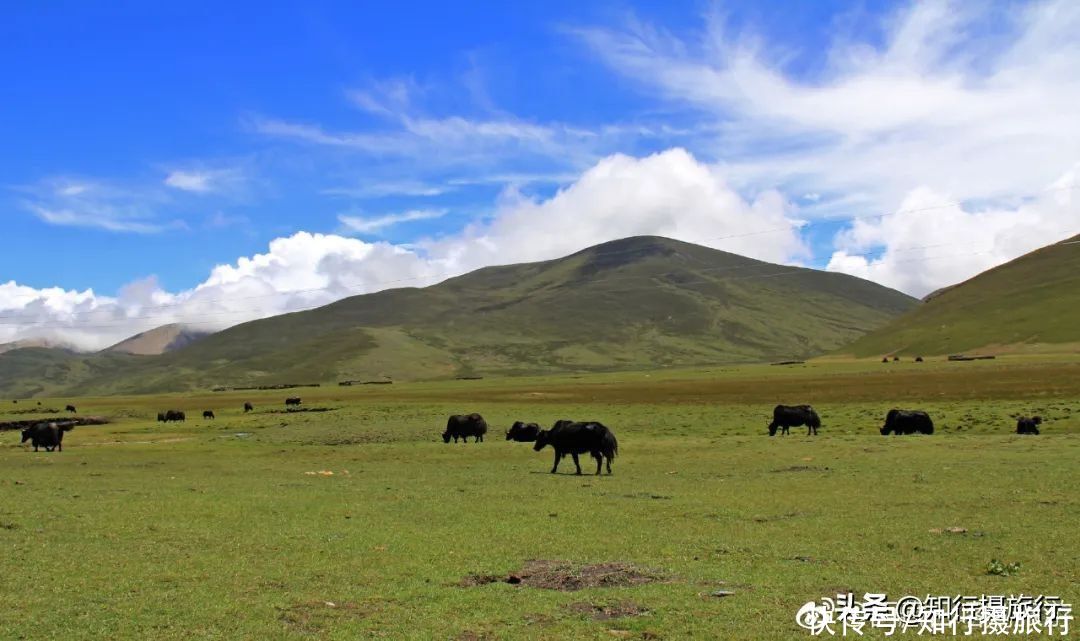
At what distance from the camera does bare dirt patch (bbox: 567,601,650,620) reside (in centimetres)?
1234

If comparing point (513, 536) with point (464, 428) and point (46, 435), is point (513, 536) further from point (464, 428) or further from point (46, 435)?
point (46, 435)

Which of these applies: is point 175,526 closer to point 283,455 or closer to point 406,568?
point 406,568

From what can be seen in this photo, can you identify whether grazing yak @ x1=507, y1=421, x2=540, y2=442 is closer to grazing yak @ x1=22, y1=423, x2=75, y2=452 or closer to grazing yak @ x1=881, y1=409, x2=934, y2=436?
grazing yak @ x1=881, y1=409, x2=934, y2=436

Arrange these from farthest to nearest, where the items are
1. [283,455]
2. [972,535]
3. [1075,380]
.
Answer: [1075,380] < [283,455] < [972,535]

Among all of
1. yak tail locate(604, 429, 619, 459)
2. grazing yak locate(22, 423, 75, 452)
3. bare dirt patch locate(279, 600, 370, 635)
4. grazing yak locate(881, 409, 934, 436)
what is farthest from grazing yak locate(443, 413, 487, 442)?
bare dirt patch locate(279, 600, 370, 635)

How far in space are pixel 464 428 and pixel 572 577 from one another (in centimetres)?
3754

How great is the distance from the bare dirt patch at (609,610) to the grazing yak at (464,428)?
38.8 metres

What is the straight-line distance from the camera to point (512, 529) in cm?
1994

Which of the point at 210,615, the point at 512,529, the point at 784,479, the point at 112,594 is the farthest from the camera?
the point at 784,479

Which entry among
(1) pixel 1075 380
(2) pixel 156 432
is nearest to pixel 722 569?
(2) pixel 156 432

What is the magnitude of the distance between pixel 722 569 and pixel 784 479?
14.6 meters

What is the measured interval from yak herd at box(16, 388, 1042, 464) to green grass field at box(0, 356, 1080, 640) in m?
1.26

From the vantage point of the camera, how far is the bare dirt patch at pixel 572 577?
1441 cm

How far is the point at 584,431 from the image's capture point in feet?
105
